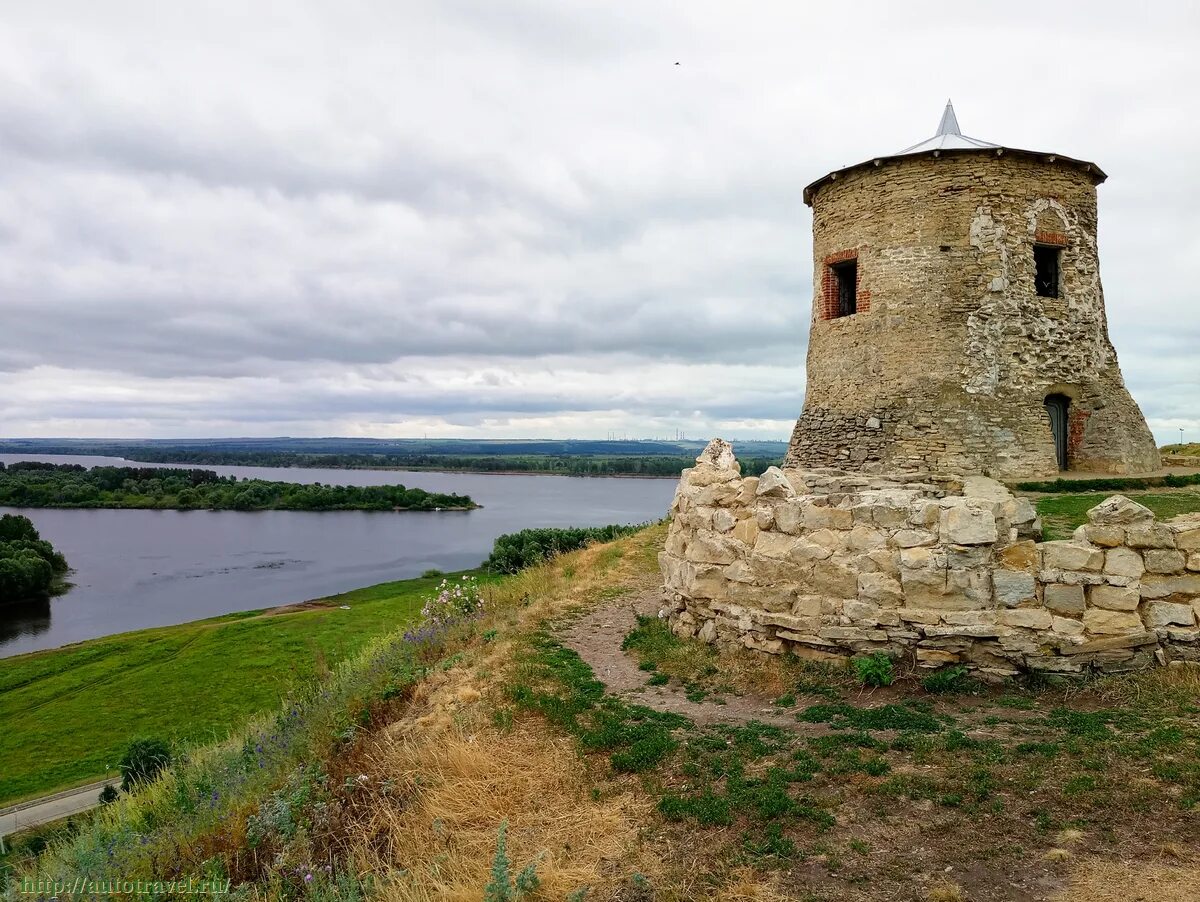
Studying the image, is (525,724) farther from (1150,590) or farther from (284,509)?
(284,509)

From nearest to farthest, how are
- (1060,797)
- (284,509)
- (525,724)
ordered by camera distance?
(1060,797) → (525,724) → (284,509)

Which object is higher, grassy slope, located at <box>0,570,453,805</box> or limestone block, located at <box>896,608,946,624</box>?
limestone block, located at <box>896,608,946,624</box>

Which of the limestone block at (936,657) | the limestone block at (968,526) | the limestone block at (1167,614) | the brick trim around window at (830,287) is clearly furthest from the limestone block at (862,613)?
the brick trim around window at (830,287)

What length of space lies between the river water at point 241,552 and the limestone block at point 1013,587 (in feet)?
141

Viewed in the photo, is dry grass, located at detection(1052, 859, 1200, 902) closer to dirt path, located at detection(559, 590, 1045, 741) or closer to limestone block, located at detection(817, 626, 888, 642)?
dirt path, located at detection(559, 590, 1045, 741)

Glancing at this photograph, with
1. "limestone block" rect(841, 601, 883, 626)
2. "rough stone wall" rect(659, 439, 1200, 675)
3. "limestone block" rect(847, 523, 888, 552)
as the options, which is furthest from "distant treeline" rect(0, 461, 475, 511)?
"limestone block" rect(841, 601, 883, 626)

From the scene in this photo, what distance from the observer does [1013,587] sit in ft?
19.2

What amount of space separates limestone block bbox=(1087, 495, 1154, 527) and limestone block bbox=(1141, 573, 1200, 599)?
455 millimetres

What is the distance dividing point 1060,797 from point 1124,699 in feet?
6.10

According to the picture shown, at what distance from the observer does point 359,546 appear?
71312mm

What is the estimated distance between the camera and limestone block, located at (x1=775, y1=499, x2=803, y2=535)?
6887 millimetres

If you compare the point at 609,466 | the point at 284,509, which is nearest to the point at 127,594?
the point at 284,509

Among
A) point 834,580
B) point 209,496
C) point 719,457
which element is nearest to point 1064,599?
point 834,580

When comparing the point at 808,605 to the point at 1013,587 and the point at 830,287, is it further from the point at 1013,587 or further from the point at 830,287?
the point at 830,287
